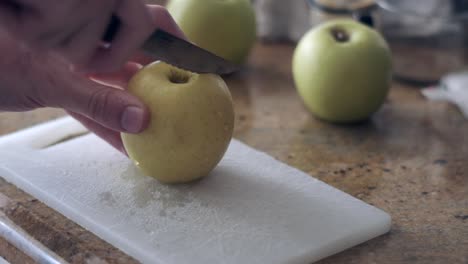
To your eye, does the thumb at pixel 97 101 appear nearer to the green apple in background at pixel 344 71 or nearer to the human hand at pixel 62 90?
the human hand at pixel 62 90

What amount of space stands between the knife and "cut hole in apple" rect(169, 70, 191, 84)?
4cm

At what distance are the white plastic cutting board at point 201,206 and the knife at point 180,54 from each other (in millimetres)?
174

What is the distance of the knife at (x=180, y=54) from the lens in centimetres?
112

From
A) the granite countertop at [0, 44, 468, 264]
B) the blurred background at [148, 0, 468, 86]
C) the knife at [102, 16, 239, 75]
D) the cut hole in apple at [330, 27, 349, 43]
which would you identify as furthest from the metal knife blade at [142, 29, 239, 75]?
the blurred background at [148, 0, 468, 86]

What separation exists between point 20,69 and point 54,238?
0.78 feet

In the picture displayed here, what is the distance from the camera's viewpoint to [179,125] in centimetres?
118

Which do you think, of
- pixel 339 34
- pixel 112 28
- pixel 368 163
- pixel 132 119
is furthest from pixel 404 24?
pixel 112 28

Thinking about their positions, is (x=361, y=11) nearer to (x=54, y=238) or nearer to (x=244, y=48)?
(x=244, y=48)

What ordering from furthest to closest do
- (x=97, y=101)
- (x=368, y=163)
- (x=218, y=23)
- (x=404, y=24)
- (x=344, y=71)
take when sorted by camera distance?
(x=404, y=24) → (x=218, y=23) → (x=344, y=71) → (x=368, y=163) → (x=97, y=101)

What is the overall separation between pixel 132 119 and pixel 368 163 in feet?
1.36

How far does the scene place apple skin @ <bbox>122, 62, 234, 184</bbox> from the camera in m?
1.17

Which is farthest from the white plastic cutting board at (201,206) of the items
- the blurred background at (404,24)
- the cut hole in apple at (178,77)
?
the blurred background at (404,24)

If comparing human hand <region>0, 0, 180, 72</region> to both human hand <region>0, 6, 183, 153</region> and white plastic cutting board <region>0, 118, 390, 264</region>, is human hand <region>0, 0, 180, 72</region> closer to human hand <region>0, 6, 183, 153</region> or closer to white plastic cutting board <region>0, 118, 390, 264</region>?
human hand <region>0, 6, 183, 153</region>

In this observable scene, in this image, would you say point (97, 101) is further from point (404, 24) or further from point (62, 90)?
point (404, 24)
